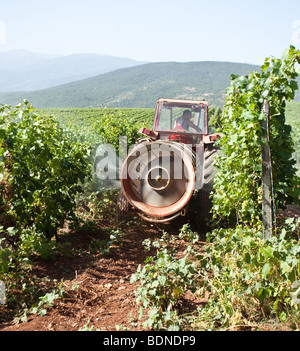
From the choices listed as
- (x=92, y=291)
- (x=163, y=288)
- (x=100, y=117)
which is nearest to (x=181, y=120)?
(x=92, y=291)

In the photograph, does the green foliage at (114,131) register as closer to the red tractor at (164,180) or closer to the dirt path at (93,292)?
the red tractor at (164,180)

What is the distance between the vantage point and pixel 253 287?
8.01 ft

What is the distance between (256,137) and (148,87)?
131ft

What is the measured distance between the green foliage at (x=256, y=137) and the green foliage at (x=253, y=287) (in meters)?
0.89

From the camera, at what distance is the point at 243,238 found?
2.86 m

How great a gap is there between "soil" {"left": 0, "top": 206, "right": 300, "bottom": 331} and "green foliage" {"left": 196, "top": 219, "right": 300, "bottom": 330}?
0.33 metres

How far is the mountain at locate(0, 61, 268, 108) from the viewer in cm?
3612

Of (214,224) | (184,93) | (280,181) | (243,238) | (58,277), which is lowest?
(58,277)

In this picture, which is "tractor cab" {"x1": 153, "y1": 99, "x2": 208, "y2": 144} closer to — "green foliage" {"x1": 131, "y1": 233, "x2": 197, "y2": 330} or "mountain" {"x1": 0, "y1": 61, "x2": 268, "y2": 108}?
"green foliage" {"x1": 131, "y1": 233, "x2": 197, "y2": 330}

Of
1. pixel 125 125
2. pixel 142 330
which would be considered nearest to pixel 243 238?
pixel 142 330

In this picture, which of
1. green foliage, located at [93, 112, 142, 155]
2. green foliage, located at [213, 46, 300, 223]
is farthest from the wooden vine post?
green foliage, located at [93, 112, 142, 155]
